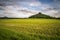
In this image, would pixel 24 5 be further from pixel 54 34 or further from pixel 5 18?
pixel 54 34

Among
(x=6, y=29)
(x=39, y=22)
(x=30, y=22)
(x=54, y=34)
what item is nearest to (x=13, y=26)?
(x=6, y=29)

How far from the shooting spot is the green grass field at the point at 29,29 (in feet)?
13.6

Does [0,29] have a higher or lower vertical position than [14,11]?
lower

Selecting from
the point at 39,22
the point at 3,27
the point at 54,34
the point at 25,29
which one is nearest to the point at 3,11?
the point at 3,27

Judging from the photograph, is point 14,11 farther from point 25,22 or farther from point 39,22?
point 39,22

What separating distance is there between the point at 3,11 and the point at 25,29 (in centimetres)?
85

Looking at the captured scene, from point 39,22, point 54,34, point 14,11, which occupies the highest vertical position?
point 14,11

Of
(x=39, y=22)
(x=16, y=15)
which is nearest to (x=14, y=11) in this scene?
(x=16, y=15)

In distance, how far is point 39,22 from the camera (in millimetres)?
4277

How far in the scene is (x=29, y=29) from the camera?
4.21 m

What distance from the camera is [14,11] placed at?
4.34m

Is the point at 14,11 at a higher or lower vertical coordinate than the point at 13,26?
higher

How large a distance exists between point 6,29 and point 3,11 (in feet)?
1.83

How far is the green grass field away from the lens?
163 inches
